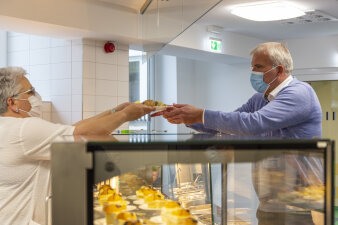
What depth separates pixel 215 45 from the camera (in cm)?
643

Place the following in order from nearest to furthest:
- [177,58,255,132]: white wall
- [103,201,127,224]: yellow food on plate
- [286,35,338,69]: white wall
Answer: [103,201,127,224]: yellow food on plate, [286,35,338,69]: white wall, [177,58,255,132]: white wall

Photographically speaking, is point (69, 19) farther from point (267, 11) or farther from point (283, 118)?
point (283, 118)

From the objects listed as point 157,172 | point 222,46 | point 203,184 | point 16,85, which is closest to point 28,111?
point 16,85

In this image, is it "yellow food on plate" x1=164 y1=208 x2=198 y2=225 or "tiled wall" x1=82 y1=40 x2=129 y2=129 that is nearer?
"yellow food on plate" x1=164 y1=208 x2=198 y2=225

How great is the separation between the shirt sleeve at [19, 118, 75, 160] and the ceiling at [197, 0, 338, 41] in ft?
11.6

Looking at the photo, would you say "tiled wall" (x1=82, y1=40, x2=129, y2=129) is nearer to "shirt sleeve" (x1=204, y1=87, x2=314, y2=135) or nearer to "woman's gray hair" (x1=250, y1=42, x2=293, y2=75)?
"woman's gray hair" (x1=250, y1=42, x2=293, y2=75)

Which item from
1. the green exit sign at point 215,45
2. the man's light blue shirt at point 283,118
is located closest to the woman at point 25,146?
the man's light blue shirt at point 283,118

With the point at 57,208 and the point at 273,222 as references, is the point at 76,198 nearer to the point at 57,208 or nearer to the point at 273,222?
the point at 57,208

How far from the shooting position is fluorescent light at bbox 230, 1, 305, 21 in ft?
16.4

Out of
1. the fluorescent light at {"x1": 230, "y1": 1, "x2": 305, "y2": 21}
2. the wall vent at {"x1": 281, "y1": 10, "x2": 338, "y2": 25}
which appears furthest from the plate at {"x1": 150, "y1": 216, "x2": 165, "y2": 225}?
the wall vent at {"x1": 281, "y1": 10, "x2": 338, "y2": 25}

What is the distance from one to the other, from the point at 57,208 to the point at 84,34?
4.07 metres

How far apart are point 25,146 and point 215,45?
5.01 m

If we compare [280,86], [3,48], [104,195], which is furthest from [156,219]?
[3,48]

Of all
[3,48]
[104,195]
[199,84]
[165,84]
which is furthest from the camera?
[199,84]
